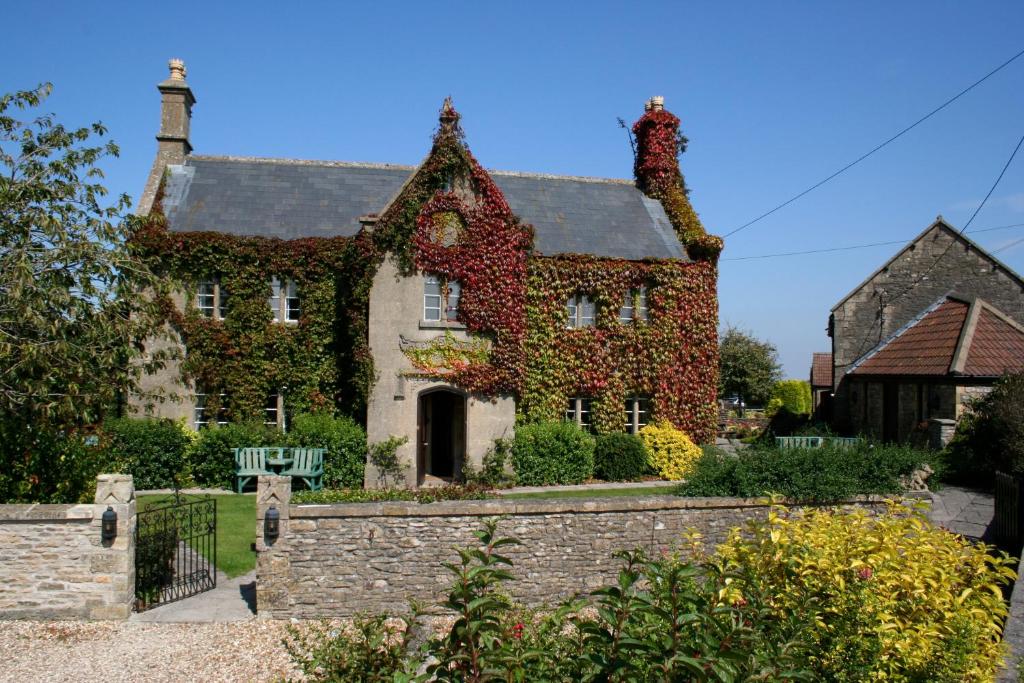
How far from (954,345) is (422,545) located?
697 inches

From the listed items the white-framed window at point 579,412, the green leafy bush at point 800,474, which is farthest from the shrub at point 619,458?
the green leafy bush at point 800,474

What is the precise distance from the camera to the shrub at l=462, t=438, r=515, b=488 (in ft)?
62.4

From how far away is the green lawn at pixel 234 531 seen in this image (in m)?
12.2

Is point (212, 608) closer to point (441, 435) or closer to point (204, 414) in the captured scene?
point (204, 414)

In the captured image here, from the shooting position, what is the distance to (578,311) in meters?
21.4

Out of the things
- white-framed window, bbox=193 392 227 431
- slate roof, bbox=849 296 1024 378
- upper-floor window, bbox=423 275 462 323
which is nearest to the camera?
upper-floor window, bbox=423 275 462 323

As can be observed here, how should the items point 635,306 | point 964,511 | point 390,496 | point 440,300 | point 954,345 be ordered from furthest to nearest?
point 635,306 → point 954,345 → point 440,300 → point 964,511 → point 390,496

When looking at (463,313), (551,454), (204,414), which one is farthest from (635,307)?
(204,414)

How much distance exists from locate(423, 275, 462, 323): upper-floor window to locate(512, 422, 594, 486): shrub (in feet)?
12.1

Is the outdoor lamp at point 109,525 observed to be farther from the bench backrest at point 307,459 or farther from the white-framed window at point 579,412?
the white-framed window at point 579,412

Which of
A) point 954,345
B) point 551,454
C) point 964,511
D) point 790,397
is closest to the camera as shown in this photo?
point 964,511

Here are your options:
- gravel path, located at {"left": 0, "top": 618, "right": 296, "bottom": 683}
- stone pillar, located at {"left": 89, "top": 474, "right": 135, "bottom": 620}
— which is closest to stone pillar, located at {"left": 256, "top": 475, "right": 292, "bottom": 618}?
gravel path, located at {"left": 0, "top": 618, "right": 296, "bottom": 683}

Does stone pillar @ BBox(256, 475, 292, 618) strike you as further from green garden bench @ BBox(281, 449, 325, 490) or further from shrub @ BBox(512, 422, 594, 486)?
shrub @ BBox(512, 422, 594, 486)

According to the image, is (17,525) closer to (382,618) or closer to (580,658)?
(382,618)
